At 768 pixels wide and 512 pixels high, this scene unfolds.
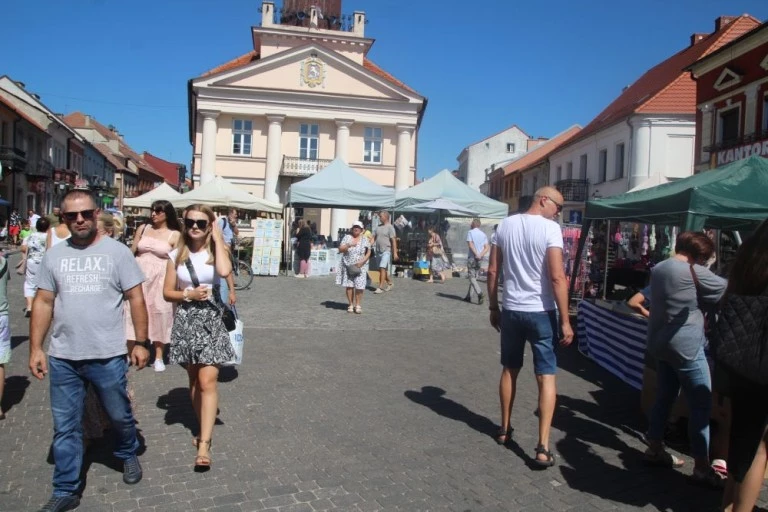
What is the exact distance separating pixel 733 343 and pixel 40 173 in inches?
1884

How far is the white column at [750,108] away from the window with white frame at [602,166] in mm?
15320

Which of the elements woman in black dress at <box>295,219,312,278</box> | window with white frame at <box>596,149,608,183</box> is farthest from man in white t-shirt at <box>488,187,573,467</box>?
window with white frame at <box>596,149,608,183</box>

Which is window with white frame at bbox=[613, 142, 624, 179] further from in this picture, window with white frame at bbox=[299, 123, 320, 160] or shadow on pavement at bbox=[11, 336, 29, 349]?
shadow on pavement at bbox=[11, 336, 29, 349]

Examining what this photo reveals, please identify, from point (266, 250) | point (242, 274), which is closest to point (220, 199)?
point (266, 250)

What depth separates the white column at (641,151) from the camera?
29.5 metres

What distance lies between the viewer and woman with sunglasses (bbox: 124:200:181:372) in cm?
636

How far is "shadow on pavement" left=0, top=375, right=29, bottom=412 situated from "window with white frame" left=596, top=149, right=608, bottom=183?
106ft

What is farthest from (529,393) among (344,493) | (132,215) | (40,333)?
(132,215)

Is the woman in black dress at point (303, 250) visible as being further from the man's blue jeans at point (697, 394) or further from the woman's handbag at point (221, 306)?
the man's blue jeans at point (697, 394)

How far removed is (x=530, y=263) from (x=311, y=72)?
3674 centimetres

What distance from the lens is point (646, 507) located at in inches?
146

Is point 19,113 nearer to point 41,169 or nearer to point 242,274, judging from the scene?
point 41,169

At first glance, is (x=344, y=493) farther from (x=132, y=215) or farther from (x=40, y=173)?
(x=40, y=173)

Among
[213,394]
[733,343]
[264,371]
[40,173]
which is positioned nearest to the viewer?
[733,343]
